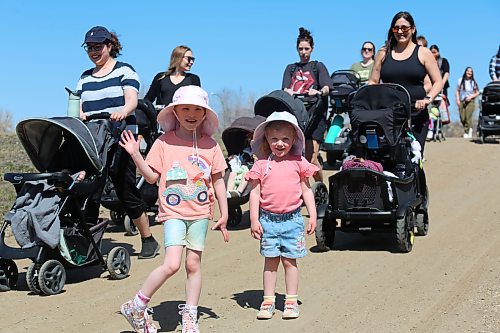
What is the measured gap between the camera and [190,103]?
588 cm

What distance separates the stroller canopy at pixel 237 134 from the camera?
10469 mm

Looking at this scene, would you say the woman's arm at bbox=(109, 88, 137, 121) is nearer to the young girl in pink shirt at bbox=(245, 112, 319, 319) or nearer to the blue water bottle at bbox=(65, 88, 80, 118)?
the blue water bottle at bbox=(65, 88, 80, 118)

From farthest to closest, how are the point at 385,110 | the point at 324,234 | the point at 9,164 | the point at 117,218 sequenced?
1. the point at 9,164
2. the point at 117,218
3. the point at 385,110
4. the point at 324,234

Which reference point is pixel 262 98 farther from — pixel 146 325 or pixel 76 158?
pixel 146 325

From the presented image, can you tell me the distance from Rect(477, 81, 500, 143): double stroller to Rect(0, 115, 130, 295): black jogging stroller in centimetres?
1316

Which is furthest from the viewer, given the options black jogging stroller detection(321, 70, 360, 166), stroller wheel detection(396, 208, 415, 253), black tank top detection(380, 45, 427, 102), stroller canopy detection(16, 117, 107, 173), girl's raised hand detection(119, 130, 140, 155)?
black jogging stroller detection(321, 70, 360, 166)

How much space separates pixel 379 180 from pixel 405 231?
0.60m

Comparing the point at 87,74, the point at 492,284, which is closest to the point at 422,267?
the point at 492,284

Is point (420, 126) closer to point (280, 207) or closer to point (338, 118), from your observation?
point (280, 207)

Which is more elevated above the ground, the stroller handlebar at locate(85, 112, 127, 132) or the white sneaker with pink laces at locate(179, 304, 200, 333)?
the stroller handlebar at locate(85, 112, 127, 132)

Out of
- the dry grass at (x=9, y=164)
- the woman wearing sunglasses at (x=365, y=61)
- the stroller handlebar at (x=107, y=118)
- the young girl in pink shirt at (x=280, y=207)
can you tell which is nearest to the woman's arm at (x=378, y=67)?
the stroller handlebar at (x=107, y=118)

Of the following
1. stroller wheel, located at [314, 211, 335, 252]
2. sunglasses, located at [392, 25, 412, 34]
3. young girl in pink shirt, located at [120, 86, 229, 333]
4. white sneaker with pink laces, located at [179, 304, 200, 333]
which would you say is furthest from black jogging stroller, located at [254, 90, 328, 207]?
white sneaker with pink laces, located at [179, 304, 200, 333]

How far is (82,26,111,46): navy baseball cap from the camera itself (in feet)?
25.7

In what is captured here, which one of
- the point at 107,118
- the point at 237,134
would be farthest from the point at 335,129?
the point at 107,118
